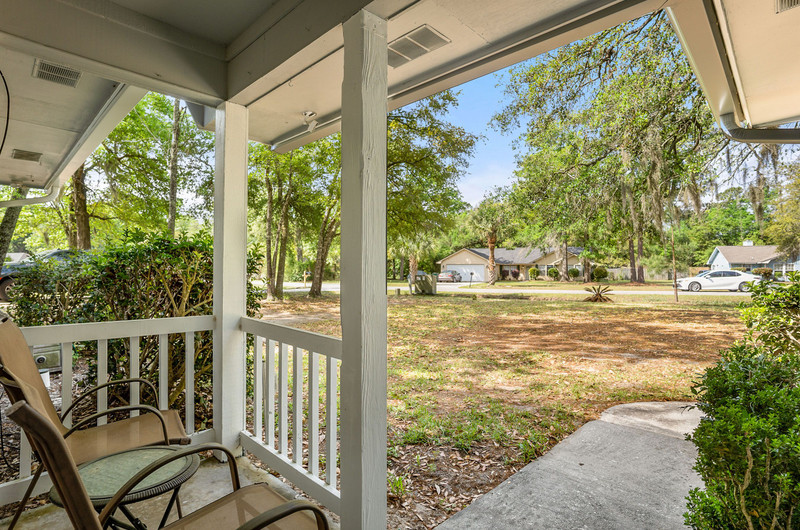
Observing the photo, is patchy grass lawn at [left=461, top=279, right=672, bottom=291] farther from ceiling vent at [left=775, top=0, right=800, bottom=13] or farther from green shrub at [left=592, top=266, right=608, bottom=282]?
ceiling vent at [left=775, top=0, right=800, bottom=13]

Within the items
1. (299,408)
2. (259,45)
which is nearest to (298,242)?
(259,45)

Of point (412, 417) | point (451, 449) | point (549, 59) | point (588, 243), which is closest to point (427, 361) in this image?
point (412, 417)

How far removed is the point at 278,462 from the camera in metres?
1.89

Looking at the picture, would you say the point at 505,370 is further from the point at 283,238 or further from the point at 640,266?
the point at 283,238

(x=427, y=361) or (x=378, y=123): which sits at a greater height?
(x=378, y=123)

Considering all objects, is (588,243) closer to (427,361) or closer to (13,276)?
(427,361)

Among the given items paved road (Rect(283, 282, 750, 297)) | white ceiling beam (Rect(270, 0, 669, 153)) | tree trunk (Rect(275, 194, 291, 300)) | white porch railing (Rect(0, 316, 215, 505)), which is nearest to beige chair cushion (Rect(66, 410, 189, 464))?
white porch railing (Rect(0, 316, 215, 505))

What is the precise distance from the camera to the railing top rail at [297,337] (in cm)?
154

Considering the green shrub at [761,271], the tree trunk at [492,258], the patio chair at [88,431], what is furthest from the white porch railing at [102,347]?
the tree trunk at [492,258]

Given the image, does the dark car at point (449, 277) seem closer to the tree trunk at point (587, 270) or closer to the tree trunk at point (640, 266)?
the tree trunk at point (587, 270)

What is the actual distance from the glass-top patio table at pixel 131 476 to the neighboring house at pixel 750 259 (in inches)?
167

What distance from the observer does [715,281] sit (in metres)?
5.27

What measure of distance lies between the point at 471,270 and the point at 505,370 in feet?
12.0

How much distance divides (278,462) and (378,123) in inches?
65.3
